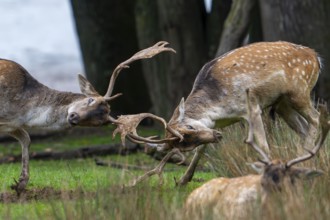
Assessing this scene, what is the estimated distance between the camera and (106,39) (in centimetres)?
2017

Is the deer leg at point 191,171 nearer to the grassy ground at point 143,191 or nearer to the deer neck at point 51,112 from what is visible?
the grassy ground at point 143,191

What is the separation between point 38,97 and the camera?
12.5 m

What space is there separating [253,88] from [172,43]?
20.1 ft

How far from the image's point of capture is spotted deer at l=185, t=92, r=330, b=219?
9.13 m

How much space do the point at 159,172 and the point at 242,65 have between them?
5.53 feet

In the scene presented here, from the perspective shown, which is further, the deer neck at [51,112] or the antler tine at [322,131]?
the deer neck at [51,112]

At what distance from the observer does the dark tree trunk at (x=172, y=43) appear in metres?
18.2

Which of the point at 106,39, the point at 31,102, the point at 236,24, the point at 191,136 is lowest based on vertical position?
the point at 106,39

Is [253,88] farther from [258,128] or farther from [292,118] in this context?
[292,118]

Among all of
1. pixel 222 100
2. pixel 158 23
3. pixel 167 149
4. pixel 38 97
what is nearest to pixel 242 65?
pixel 222 100

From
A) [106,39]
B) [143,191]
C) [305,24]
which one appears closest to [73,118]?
[143,191]

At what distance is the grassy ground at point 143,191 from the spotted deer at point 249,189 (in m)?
0.15

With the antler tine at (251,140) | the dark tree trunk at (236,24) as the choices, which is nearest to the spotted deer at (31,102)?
the antler tine at (251,140)

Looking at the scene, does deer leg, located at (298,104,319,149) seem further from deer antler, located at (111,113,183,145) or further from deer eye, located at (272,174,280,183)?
deer eye, located at (272,174,280,183)
